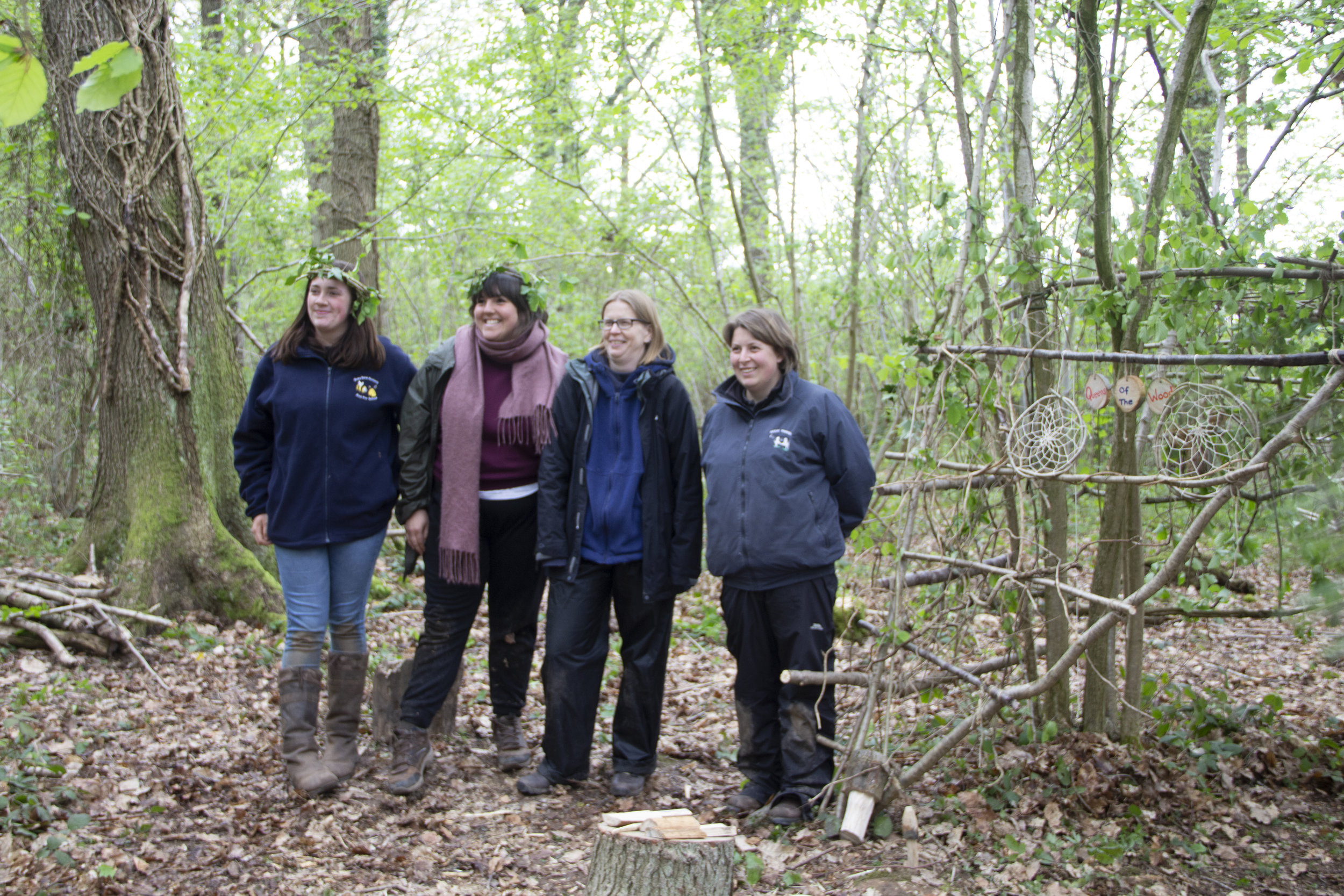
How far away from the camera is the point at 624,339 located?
3.79 meters

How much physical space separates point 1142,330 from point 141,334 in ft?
16.2

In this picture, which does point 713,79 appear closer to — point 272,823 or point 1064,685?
point 1064,685

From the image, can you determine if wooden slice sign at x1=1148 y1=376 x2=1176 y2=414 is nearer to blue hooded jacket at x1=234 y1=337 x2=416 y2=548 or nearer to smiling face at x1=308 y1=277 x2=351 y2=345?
blue hooded jacket at x1=234 y1=337 x2=416 y2=548

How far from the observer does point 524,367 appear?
391 cm

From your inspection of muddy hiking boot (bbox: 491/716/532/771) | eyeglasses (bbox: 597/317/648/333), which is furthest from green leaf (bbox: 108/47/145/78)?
muddy hiking boot (bbox: 491/716/532/771)

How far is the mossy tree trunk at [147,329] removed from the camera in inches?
201

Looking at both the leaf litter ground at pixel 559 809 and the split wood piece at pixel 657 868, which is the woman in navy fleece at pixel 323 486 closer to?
the leaf litter ground at pixel 559 809

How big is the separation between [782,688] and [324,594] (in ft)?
6.01

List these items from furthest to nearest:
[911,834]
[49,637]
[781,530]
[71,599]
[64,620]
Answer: [71,599] → [64,620] → [49,637] → [781,530] → [911,834]

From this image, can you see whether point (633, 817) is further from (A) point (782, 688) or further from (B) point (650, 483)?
(B) point (650, 483)

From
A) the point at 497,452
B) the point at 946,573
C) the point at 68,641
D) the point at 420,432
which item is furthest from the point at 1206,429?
the point at 68,641

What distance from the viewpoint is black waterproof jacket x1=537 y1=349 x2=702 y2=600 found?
371cm

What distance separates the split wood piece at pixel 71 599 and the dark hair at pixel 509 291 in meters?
2.52

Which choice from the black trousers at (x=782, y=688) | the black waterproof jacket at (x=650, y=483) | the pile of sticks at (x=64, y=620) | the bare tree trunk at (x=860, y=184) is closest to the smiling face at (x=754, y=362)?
the black waterproof jacket at (x=650, y=483)
